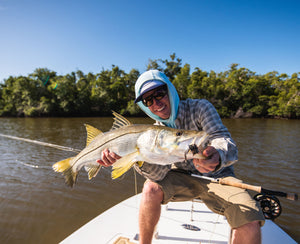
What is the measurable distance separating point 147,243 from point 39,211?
4.28m

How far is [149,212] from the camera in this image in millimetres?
2285

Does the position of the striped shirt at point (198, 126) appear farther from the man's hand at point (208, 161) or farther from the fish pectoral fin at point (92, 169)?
the fish pectoral fin at point (92, 169)

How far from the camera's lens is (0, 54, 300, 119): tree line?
42.6 m

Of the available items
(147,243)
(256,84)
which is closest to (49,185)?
(147,243)

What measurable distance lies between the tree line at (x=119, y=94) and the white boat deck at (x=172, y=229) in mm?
39312

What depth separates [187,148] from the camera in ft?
5.02

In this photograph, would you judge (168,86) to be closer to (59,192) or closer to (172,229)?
(172,229)

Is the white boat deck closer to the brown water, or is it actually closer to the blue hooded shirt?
the blue hooded shirt

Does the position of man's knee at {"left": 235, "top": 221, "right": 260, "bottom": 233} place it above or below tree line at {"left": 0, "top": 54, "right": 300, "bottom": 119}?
below

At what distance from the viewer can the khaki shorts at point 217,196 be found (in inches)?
76.1

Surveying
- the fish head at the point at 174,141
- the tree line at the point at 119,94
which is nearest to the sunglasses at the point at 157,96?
the fish head at the point at 174,141

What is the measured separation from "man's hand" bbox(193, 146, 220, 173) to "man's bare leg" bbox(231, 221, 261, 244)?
0.79m

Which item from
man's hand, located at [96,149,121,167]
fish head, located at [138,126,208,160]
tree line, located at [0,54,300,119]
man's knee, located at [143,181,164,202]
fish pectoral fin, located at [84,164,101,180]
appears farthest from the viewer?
tree line, located at [0,54,300,119]

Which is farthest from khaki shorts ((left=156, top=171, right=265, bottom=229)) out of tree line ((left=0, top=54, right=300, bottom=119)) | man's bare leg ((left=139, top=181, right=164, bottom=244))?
tree line ((left=0, top=54, right=300, bottom=119))
